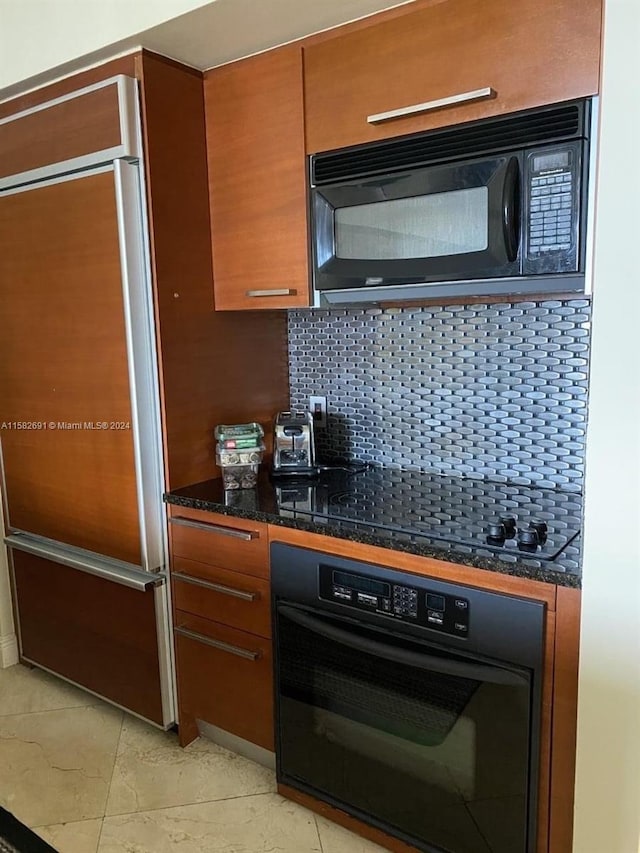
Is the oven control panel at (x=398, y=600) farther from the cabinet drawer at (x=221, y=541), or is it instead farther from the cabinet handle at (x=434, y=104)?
the cabinet handle at (x=434, y=104)

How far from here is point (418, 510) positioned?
66.1 inches

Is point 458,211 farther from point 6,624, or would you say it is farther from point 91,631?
point 6,624

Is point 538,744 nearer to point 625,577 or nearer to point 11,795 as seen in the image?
point 625,577

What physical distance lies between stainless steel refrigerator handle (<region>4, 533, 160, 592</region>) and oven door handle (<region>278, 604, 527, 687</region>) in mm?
493

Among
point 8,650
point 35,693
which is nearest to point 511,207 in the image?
point 35,693

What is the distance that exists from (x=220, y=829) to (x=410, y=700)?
676 millimetres

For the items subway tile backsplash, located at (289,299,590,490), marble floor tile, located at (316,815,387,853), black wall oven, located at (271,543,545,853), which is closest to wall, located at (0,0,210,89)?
subway tile backsplash, located at (289,299,590,490)

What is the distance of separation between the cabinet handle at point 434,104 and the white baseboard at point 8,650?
2.29 metres

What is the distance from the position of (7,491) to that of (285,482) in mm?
1081

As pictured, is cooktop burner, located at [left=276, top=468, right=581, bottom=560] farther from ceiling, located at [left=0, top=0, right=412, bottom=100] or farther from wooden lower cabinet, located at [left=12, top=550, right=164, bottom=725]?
ceiling, located at [left=0, top=0, right=412, bottom=100]

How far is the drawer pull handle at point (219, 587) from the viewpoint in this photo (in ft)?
5.79

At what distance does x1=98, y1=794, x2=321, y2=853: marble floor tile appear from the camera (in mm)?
1658

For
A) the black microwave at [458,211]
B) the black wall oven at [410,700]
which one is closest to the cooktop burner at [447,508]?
the black wall oven at [410,700]

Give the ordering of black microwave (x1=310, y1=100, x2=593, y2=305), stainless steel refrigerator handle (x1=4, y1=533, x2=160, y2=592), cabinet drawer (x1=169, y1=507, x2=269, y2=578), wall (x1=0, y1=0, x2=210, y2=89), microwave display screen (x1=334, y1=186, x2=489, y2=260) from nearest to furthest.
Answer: black microwave (x1=310, y1=100, x2=593, y2=305) → microwave display screen (x1=334, y1=186, x2=489, y2=260) → wall (x1=0, y1=0, x2=210, y2=89) → cabinet drawer (x1=169, y1=507, x2=269, y2=578) → stainless steel refrigerator handle (x1=4, y1=533, x2=160, y2=592)
